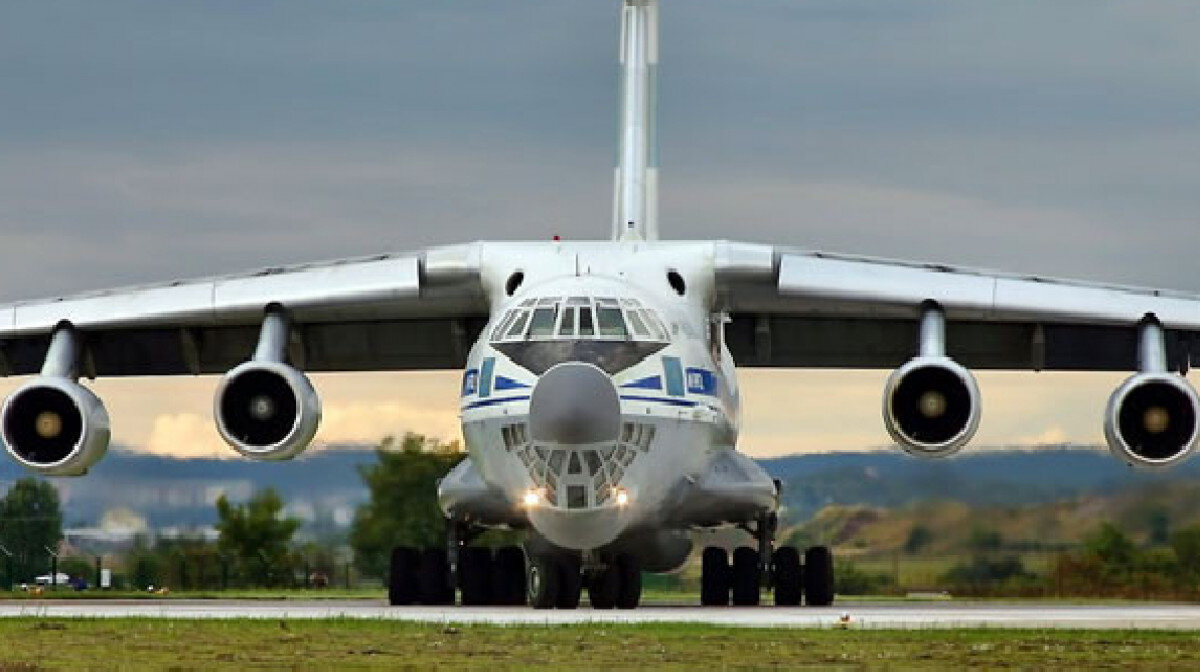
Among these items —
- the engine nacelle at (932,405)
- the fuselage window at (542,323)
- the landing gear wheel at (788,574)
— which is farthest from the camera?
the landing gear wheel at (788,574)

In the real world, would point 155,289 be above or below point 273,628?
above

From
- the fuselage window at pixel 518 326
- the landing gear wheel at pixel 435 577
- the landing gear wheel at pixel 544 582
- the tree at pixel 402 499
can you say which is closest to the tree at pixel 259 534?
the tree at pixel 402 499

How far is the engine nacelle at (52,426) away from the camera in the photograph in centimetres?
2322

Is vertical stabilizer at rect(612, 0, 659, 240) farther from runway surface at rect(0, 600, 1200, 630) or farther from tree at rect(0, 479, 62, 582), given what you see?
tree at rect(0, 479, 62, 582)

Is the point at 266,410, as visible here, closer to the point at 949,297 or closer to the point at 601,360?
the point at 601,360

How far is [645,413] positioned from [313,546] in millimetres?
11187

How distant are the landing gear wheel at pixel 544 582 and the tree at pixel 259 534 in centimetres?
688

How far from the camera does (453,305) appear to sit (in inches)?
955

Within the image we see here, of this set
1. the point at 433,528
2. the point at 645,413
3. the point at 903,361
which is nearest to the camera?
A: the point at 645,413

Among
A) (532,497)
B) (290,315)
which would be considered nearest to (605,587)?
(532,497)

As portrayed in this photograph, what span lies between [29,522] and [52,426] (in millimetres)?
7557

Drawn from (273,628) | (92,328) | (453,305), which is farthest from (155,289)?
(273,628)

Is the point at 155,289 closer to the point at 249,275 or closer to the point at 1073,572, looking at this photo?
the point at 249,275

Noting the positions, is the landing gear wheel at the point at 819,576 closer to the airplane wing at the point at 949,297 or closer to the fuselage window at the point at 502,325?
the airplane wing at the point at 949,297
